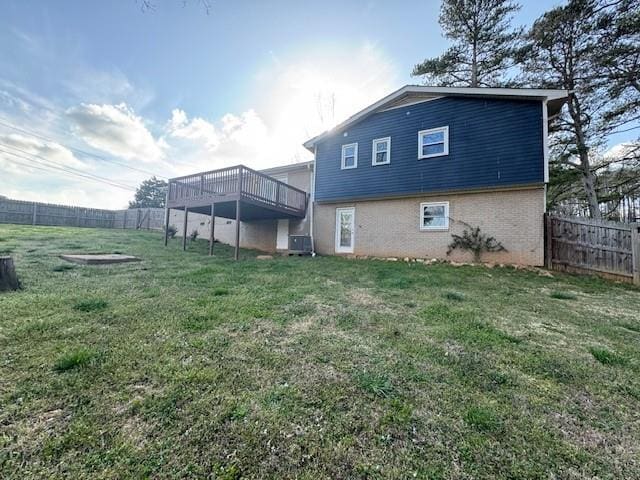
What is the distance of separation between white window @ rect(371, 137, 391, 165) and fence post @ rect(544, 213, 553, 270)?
5272 mm

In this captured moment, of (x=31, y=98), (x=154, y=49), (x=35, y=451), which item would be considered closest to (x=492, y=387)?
(x=35, y=451)

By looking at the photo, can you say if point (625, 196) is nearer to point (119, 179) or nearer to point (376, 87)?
point (376, 87)

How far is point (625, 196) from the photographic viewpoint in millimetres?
12930

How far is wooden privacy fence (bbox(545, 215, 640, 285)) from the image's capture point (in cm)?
658

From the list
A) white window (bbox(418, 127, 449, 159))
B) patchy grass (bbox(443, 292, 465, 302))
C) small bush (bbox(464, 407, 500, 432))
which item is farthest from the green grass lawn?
white window (bbox(418, 127, 449, 159))

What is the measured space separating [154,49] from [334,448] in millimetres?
10172

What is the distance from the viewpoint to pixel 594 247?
7176mm

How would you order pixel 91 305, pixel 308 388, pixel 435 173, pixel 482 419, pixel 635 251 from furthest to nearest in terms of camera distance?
1. pixel 435 173
2. pixel 635 251
3. pixel 91 305
4. pixel 308 388
5. pixel 482 419

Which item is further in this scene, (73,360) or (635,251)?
(635,251)

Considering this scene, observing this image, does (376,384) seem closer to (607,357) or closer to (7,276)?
(607,357)

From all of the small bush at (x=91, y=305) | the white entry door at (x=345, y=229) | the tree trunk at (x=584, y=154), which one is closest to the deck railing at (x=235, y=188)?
the white entry door at (x=345, y=229)

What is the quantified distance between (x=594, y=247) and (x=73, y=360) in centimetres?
1043

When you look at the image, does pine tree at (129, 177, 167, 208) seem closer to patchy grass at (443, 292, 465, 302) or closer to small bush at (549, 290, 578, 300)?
patchy grass at (443, 292, 465, 302)

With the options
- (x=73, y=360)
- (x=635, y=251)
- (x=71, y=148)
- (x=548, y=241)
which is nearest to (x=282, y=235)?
(x=548, y=241)
